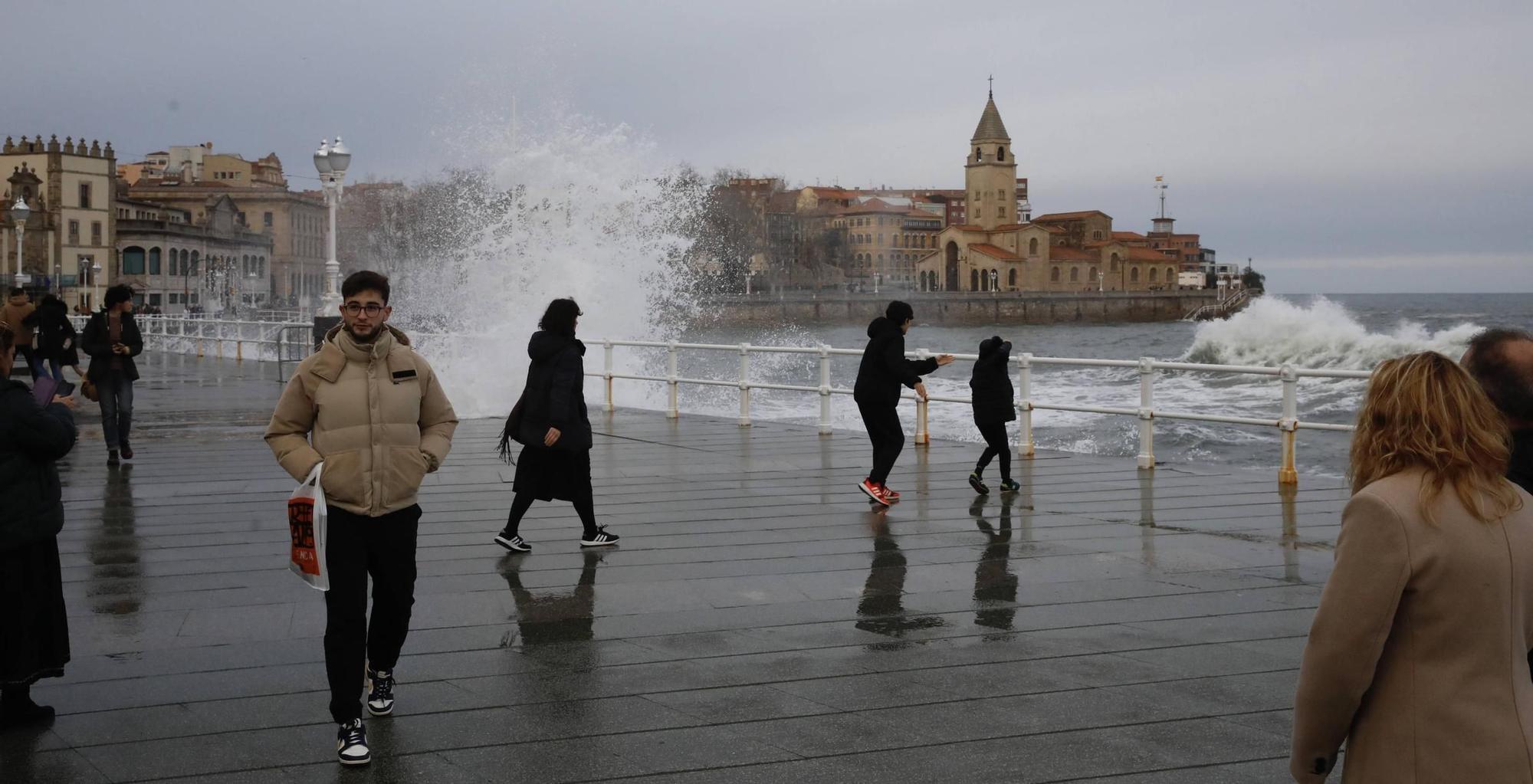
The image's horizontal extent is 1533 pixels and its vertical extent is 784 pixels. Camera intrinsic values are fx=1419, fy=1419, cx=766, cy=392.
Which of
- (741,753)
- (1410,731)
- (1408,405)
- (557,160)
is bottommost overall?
(741,753)

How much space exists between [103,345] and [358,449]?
30.7ft

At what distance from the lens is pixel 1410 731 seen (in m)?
2.41

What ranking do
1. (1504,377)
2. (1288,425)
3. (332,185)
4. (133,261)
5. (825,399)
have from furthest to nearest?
1. (133,261)
2. (332,185)
3. (825,399)
4. (1288,425)
5. (1504,377)

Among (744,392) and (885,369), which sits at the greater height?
(885,369)

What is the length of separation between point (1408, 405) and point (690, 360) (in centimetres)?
5807

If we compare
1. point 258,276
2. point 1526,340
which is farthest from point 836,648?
point 258,276

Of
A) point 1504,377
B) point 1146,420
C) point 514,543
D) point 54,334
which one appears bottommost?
point 514,543

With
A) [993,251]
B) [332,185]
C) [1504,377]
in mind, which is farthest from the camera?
[993,251]

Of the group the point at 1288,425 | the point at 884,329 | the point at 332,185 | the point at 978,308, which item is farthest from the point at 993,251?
the point at 884,329

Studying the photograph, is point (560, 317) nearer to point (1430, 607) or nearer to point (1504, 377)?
point (1504, 377)

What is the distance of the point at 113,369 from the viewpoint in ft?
42.2

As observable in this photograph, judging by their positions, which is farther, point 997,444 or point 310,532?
point 997,444

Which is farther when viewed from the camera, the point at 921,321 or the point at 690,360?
the point at 921,321

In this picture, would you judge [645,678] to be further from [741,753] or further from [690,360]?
[690,360]
